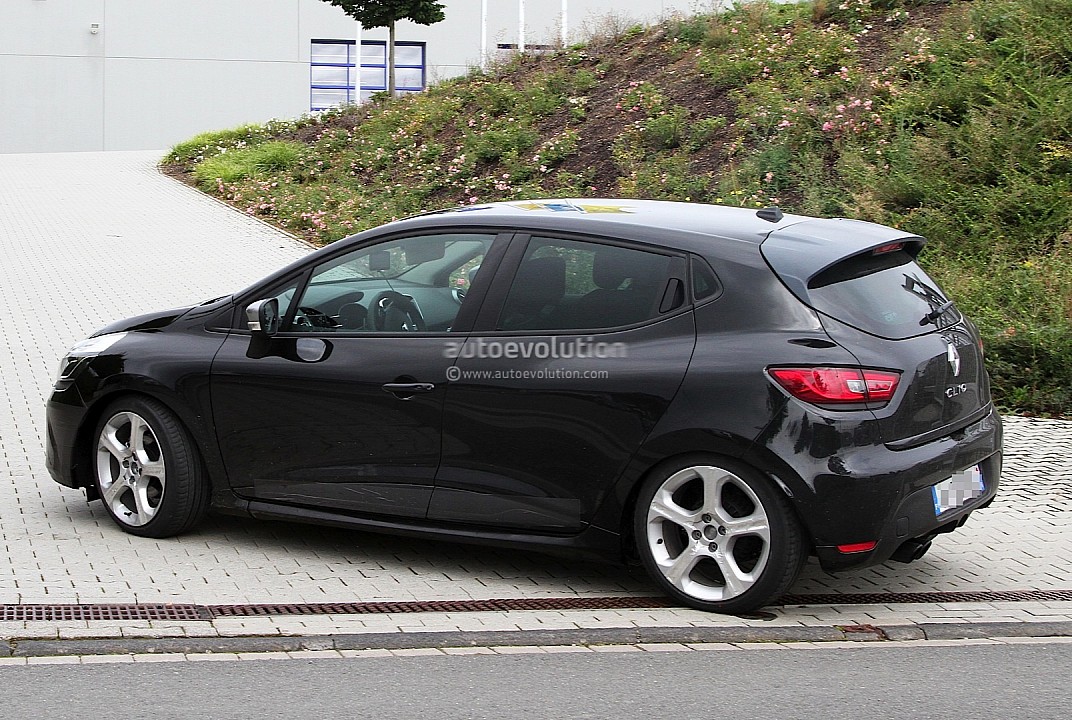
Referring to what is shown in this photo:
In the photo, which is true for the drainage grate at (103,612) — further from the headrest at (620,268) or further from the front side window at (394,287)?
the headrest at (620,268)

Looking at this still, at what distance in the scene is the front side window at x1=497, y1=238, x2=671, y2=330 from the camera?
5.45 m

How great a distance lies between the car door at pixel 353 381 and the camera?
574 cm

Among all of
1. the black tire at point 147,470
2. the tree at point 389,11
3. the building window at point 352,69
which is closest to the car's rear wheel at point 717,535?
the black tire at point 147,470

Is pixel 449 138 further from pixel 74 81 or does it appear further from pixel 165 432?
pixel 74 81

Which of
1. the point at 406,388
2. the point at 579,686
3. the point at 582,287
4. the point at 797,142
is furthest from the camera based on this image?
the point at 797,142

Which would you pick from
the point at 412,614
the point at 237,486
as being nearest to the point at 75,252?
the point at 237,486

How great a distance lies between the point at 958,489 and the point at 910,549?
1.01 ft

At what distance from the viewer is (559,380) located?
5.46 m

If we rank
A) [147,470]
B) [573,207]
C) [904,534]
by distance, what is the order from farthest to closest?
[147,470] < [573,207] < [904,534]

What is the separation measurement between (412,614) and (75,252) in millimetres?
13685

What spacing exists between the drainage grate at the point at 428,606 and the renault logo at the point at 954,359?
1000 millimetres

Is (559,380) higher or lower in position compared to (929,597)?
higher

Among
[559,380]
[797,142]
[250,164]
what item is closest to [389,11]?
[250,164]

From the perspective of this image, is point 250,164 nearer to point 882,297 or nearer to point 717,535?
point 882,297
